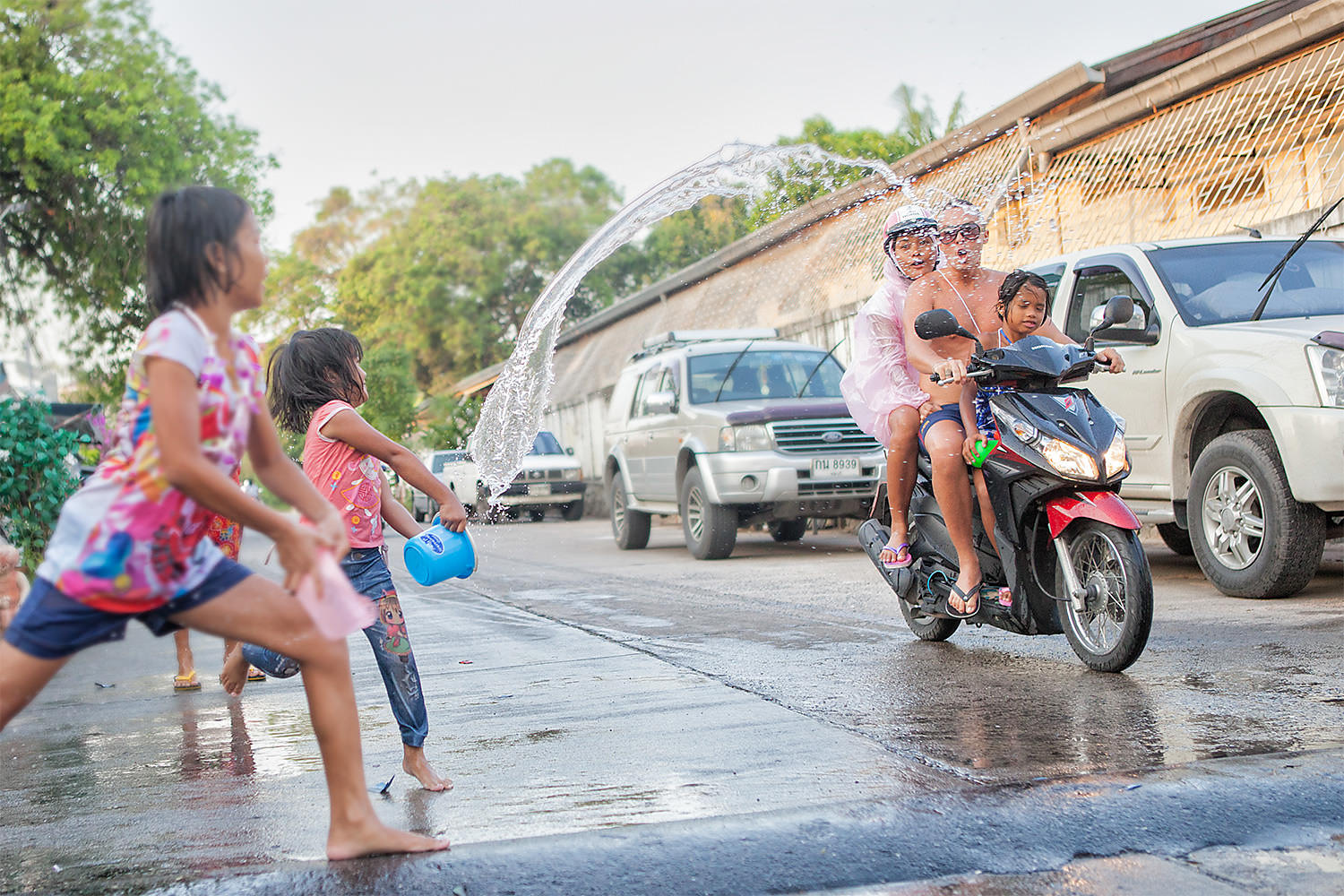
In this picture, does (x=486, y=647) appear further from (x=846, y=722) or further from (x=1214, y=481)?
(x=1214, y=481)

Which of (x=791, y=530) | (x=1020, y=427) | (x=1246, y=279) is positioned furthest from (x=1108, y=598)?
(x=791, y=530)

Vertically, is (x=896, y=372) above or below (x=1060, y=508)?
above

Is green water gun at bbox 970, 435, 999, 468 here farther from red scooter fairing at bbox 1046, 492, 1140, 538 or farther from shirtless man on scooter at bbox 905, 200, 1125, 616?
red scooter fairing at bbox 1046, 492, 1140, 538

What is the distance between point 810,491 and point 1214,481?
16.5 feet

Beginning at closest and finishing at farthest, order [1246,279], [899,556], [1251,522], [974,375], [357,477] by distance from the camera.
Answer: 1. [357,477]
2. [974,375]
3. [899,556]
4. [1251,522]
5. [1246,279]

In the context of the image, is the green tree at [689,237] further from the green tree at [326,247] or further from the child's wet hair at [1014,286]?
the child's wet hair at [1014,286]

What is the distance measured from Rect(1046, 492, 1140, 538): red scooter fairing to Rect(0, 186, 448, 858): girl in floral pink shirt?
10.5 ft

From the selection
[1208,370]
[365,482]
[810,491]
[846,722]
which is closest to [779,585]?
[810,491]

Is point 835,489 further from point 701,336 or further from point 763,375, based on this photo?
point 701,336

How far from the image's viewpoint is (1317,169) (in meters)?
10.6

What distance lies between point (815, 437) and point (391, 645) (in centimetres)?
872

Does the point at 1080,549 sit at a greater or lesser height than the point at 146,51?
lesser

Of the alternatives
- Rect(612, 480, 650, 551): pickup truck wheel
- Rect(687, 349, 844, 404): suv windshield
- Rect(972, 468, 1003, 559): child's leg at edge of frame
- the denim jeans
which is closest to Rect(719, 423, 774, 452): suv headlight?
Rect(687, 349, 844, 404): suv windshield

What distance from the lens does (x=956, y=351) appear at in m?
5.92
